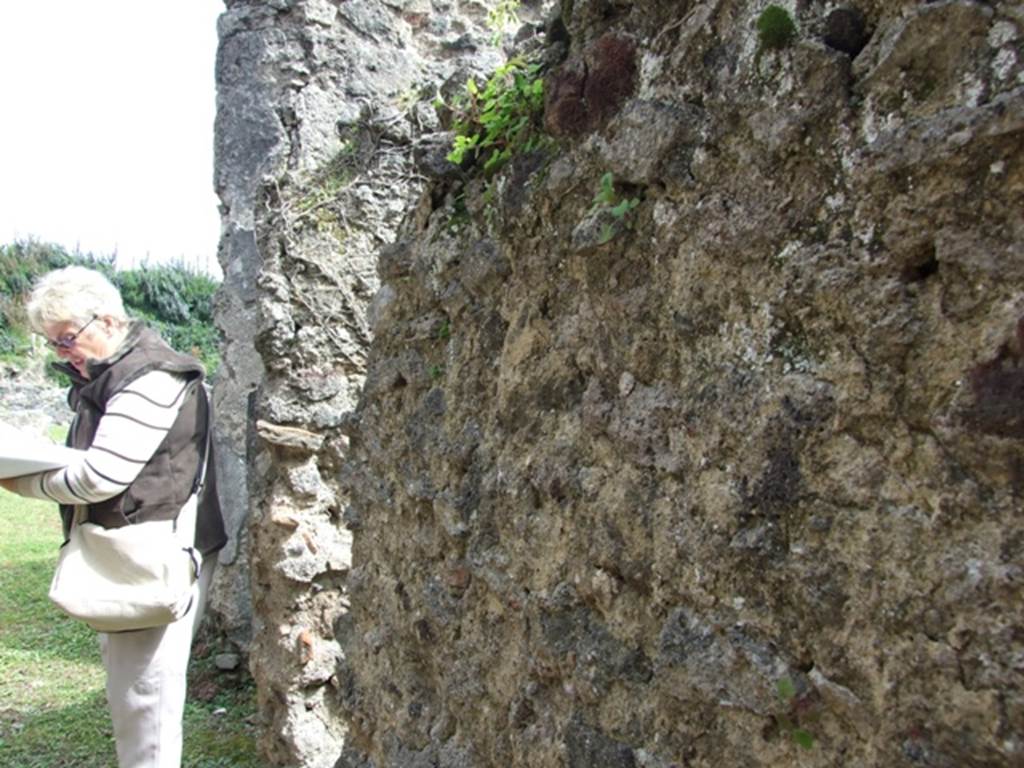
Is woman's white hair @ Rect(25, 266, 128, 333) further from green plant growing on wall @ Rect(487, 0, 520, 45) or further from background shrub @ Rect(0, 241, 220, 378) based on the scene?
background shrub @ Rect(0, 241, 220, 378)

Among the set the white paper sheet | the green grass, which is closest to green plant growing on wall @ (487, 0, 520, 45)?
the white paper sheet

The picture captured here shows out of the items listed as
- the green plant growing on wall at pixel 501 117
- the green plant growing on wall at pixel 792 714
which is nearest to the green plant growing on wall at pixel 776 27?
the green plant growing on wall at pixel 501 117

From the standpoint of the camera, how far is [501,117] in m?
2.21

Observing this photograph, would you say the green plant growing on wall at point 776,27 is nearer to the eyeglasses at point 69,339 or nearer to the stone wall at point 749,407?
the stone wall at point 749,407

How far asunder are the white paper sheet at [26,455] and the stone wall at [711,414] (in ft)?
2.65

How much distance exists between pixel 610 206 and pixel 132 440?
5.50 feet

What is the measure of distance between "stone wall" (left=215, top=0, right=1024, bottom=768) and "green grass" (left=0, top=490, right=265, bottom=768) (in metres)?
1.99

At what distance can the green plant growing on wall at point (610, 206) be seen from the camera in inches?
66.0

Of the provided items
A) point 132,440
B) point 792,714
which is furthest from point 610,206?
point 132,440

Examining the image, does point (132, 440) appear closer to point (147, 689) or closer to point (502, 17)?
point (147, 689)

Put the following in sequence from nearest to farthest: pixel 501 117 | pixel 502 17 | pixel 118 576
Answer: pixel 501 117 → pixel 118 576 → pixel 502 17

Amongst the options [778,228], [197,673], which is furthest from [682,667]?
[197,673]

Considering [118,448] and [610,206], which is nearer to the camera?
[610,206]

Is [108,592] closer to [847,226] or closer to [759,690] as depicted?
[759,690]
